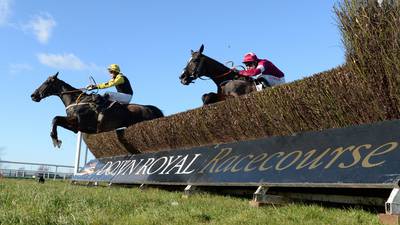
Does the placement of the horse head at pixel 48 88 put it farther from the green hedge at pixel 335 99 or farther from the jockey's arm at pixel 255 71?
the jockey's arm at pixel 255 71

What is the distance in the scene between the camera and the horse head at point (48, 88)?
15.2 meters

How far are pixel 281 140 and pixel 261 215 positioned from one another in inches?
91.0

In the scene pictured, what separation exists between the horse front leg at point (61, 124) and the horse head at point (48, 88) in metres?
1.28

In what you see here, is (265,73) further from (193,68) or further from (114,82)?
(114,82)

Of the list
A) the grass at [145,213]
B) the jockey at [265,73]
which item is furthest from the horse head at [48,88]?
the grass at [145,213]

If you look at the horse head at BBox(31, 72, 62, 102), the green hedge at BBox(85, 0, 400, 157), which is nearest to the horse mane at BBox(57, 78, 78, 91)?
the horse head at BBox(31, 72, 62, 102)

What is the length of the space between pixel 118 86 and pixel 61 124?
1.96 metres

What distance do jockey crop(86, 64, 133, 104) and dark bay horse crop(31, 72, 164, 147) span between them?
20 cm

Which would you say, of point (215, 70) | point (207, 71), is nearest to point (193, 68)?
point (207, 71)

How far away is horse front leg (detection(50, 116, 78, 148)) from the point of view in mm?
14016

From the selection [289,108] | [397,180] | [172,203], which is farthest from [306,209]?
[289,108]

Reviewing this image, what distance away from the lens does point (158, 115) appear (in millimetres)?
14711

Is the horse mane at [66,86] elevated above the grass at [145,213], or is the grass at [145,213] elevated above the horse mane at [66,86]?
the horse mane at [66,86]

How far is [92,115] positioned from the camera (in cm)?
1429
